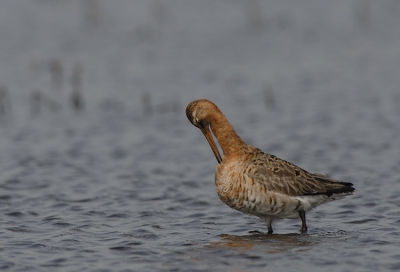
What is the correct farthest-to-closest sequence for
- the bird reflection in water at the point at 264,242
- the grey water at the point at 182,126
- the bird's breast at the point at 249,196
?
the bird's breast at the point at 249,196 → the grey water at the point at 182,126 → the bird reflection in water at the point at 264,242

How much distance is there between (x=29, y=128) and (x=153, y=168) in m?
3.65

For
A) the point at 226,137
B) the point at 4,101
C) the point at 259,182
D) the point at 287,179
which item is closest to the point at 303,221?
the point at 287,179

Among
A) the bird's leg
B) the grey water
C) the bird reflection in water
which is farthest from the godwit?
the grey water

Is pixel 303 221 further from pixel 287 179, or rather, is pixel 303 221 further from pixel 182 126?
pixel 182 126

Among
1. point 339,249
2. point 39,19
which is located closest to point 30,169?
point 339,249

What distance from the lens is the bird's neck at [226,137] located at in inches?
373

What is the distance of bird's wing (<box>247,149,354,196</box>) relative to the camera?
920 centimetres

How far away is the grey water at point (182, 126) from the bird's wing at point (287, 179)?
1.79 ft

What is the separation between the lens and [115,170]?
13.1 meters

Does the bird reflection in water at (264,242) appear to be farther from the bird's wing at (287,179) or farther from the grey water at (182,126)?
the bird's wing at (287,179)

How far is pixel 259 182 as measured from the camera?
913 centimetres

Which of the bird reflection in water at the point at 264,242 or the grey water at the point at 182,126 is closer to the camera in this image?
the bird reflection in water at the point at 264,242

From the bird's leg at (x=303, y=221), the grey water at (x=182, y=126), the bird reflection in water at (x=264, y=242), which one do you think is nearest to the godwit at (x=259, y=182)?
the bird's leg at (x=303, y=221)

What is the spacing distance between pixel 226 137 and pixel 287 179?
91 centimetres
